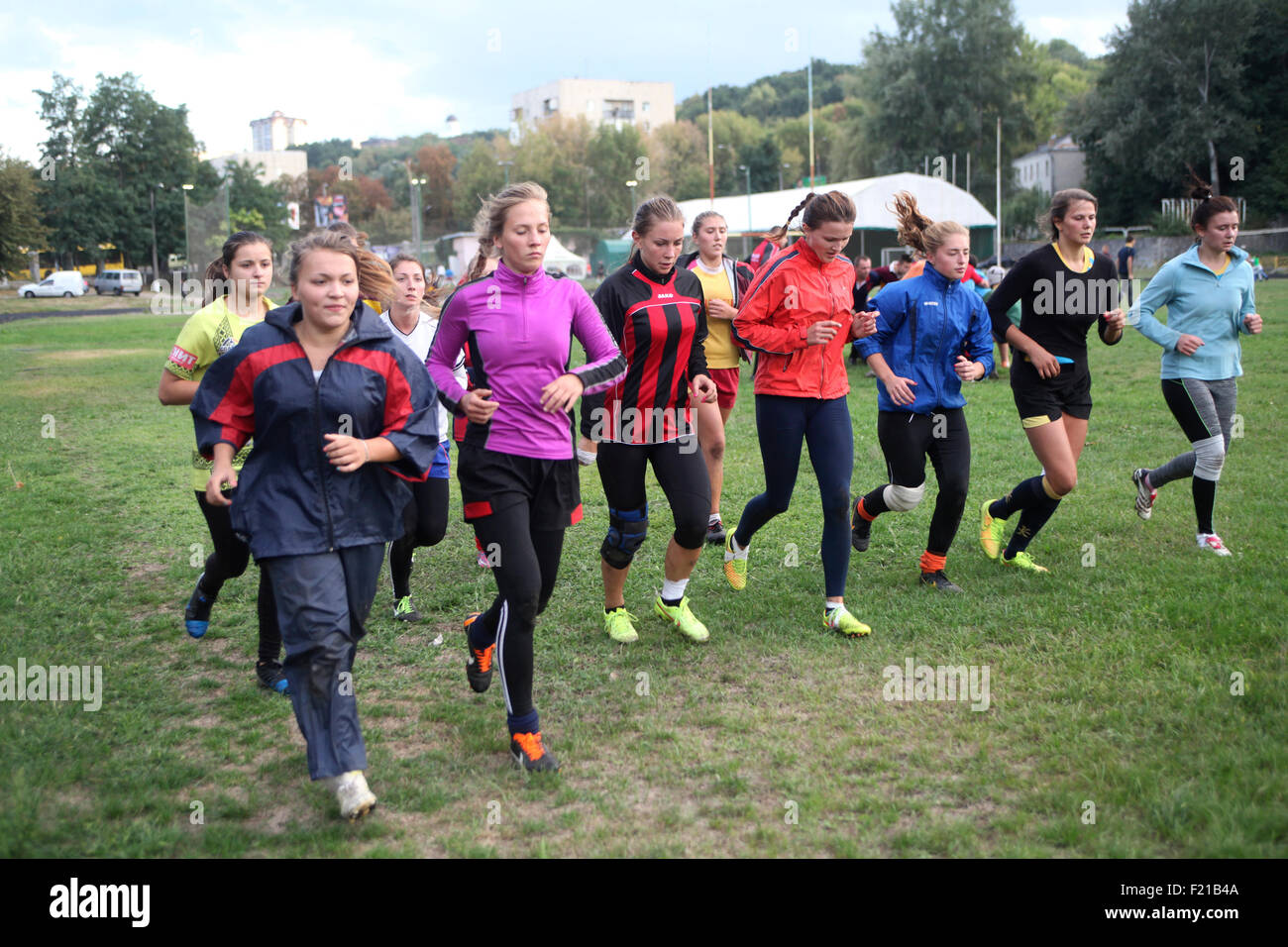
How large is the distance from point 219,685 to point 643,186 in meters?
89.7

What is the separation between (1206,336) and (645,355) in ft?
12.3

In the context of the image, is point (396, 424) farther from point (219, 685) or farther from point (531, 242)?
point (219, 685)

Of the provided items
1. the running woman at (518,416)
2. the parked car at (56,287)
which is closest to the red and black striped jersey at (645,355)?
the running woman at (518,416)

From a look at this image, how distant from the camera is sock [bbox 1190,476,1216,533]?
6.44 meters

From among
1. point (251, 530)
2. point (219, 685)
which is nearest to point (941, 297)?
A: point (251, 530)

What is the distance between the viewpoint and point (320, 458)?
141 inches

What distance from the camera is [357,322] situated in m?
3.70

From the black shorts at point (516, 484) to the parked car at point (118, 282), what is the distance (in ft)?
210

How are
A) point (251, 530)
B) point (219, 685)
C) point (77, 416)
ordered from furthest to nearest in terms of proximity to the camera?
point (77, 416) < point (219, 685) < point (251, 530)

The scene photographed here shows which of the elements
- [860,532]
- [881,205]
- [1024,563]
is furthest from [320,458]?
[881,205]

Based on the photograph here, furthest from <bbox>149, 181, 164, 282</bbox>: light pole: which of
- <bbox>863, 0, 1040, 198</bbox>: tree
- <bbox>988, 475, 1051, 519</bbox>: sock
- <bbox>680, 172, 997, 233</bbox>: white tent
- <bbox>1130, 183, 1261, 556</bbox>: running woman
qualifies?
<bbox>1130, 183, 1261, 556</bbox>: running woman

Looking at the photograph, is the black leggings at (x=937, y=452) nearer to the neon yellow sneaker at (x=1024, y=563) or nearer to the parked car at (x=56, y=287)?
the neon yellow sneaker at (x=1024, y=563)

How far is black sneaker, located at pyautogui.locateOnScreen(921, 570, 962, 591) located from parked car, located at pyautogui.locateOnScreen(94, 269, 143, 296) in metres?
63.5

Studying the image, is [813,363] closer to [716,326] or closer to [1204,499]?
[716,326]
